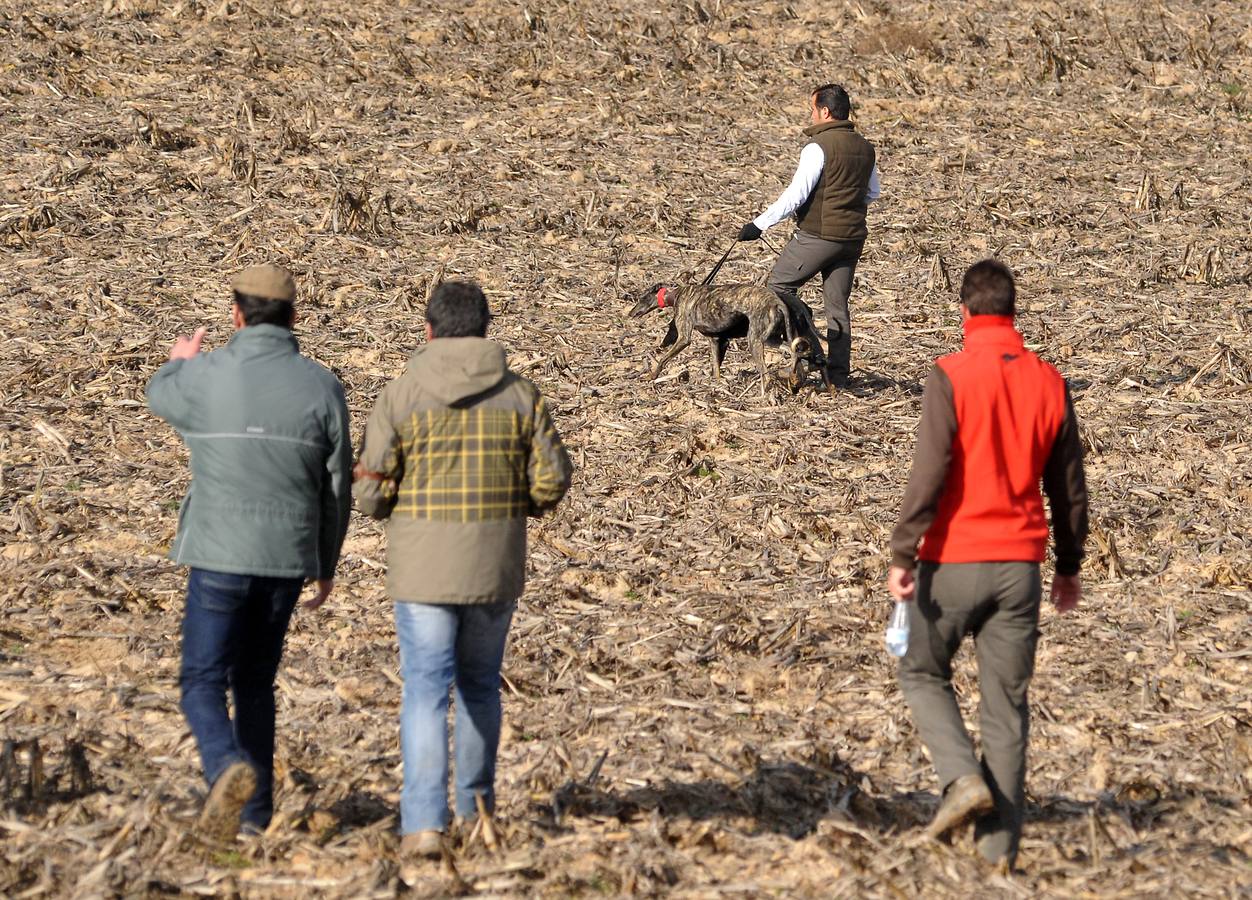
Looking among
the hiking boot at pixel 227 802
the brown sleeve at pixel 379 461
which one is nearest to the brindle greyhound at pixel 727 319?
the brown sleeve at pixel 379 461

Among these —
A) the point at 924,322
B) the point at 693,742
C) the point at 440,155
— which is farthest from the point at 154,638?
the point at 440,155

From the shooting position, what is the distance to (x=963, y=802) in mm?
5602

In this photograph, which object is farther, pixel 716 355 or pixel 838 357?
pixel 716 355

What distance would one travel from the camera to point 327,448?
5863mm

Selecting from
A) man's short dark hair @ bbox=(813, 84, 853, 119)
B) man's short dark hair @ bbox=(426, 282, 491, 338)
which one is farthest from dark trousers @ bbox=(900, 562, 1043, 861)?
man's short dark hair @ bbox=(813, 84, 853, 119)

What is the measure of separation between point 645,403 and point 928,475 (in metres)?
6.70

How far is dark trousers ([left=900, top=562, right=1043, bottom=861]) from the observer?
18.5 ft

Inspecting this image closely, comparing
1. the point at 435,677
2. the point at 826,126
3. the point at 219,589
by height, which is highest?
the point at 826,126

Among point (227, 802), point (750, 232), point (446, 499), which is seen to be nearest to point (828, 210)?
point (750, 232)

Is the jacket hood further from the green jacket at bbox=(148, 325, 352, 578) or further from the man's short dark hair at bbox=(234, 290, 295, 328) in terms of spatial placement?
the man's short dark hair at bbox=(234, 290, 295, 328)

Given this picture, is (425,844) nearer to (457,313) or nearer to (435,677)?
(435,677)

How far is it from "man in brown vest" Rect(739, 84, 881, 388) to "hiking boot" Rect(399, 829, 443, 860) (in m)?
6.45

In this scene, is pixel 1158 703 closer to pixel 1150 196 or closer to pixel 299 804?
pixel 299 804

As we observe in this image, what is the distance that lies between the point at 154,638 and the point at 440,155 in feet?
35.4
